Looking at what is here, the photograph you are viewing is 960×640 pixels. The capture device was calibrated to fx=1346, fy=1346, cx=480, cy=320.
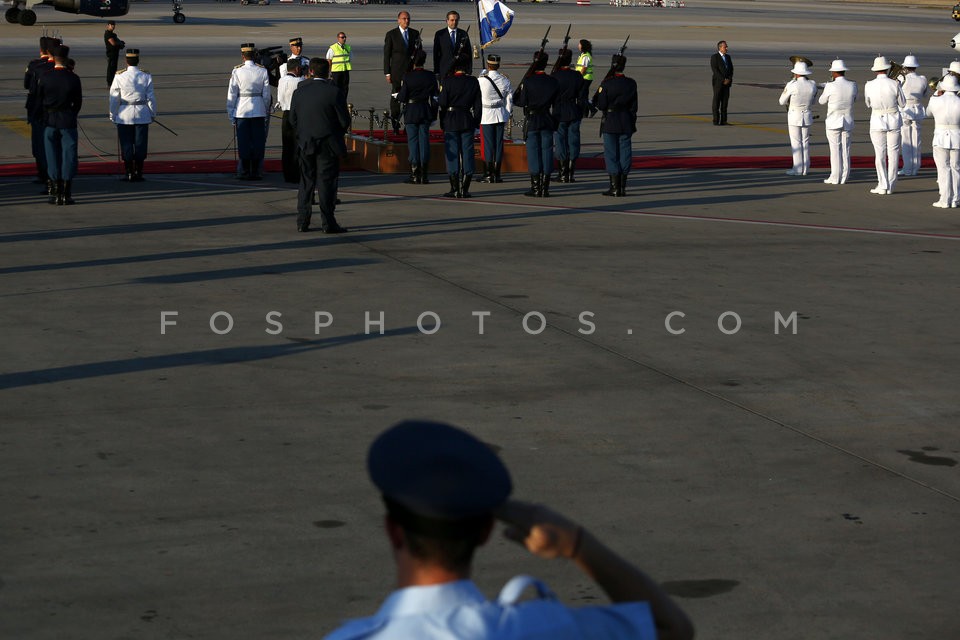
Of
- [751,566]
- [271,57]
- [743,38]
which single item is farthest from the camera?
[743,38]

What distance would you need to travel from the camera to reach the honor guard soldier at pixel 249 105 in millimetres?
18797

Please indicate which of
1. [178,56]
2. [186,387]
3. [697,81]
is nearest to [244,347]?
[186,387]

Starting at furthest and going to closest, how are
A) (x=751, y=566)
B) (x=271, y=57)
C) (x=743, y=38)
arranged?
1. (x=743, y=38)
2. (x=271, y=57)
3. (x=751, y=566)

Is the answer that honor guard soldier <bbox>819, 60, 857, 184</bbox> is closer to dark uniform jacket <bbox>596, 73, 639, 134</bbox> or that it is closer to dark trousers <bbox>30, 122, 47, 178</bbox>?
dark uniform jacket <bbox>596, 73, 639, 134</bbox>

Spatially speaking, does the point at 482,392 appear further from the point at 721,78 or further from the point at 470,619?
the point at 721,78

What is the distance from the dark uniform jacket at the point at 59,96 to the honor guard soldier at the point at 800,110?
1055cm

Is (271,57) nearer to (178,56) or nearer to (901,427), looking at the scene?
(901,427)

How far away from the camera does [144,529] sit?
6.23 metres

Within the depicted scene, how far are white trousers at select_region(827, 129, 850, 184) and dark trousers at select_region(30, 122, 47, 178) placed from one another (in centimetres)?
1107

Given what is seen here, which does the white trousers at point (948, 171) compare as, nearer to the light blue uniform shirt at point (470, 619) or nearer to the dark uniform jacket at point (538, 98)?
the dark uniform jacket at point (538, 98)

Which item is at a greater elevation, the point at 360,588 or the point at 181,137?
the point at 181,137

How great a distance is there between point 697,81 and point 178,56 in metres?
16.2

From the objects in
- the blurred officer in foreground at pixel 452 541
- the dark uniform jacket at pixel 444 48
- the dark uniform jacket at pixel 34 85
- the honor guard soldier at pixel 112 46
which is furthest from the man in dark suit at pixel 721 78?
the blurred officer in foreground at pixel 452 541

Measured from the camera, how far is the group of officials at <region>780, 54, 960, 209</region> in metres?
17.3
